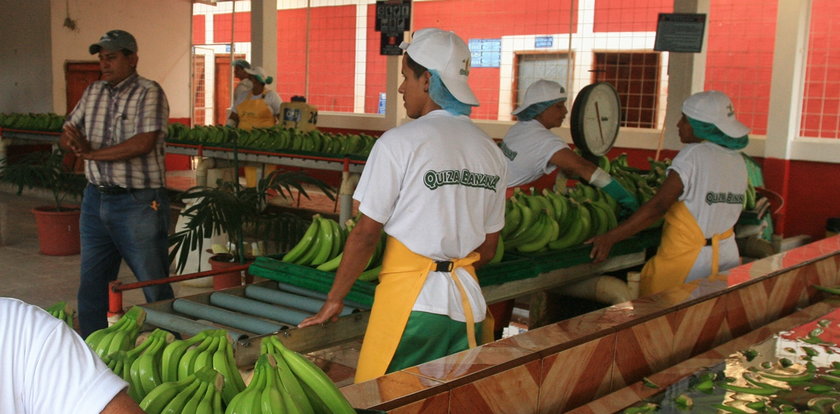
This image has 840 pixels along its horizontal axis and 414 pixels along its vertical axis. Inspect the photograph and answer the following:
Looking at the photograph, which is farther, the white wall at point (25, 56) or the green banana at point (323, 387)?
the white wall at point (25, 56)

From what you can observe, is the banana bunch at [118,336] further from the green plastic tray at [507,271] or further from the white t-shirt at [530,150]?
the white t-shirt at [530,150]

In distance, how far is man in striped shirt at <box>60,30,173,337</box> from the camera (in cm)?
414

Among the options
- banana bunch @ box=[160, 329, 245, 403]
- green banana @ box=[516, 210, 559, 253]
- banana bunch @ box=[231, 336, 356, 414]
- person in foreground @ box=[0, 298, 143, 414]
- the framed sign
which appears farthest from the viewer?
the framed sign

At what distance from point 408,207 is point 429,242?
13cm

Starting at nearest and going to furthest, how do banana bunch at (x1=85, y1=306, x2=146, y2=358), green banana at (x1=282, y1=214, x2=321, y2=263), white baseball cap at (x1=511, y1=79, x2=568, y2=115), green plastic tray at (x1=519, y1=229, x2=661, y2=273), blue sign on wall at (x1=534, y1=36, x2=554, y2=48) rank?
banana bunch at (x1=85, y1=306, x2=146, y2=358)
green banana at (x1=282, y1=214, x2=321, y2=263)
green plastic tray at (x1=519, y1=229, x2=661, y2=273)
white baseball cap at (x1=511, y1=79, x2=568, y2=115)
blue sign on wall at (x1=534, y1=36, x2=554, y2=48)

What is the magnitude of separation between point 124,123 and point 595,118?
2638 mm

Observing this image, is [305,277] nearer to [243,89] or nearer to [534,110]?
[534,110]

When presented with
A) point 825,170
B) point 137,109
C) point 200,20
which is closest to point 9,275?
point 137,109

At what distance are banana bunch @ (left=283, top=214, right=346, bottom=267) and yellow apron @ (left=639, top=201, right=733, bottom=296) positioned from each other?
177cm

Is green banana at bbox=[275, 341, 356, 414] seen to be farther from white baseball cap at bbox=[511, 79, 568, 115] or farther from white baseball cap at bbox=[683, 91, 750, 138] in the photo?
white baseball cap at bbox=[511, 79, 568, 115]

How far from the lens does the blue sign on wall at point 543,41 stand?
35.2 feet

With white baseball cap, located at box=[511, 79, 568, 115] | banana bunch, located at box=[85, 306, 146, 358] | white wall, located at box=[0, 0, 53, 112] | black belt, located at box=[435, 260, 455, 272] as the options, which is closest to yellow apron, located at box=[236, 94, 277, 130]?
white wall, located at box=[0, 0, 53, 112]

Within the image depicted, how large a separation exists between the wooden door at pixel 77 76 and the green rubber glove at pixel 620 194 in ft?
36.3

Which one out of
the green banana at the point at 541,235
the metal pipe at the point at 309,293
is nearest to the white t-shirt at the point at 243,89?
the green banana at the point at 541,235
